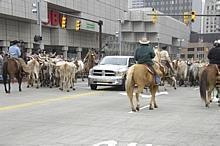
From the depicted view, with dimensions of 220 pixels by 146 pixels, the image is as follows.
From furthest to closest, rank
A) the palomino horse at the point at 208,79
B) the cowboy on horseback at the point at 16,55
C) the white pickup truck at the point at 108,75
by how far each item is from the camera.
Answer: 1. the white pickup truck at the point at 108,75
2. the cowboy on horseback at the point at 16,55
3. the palomino horse at the point at 208,79

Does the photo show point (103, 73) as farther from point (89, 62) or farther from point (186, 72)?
point (186, 72)

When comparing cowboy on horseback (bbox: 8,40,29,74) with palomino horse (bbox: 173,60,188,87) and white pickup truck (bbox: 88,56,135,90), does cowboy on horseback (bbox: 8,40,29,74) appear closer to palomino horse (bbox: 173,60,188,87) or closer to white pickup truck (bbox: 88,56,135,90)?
white pickup truck (bbox: 88,56,135,90)

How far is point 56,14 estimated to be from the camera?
67250 mm

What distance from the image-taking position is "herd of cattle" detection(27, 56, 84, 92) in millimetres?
21641

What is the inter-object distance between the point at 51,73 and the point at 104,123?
1322 centimetres

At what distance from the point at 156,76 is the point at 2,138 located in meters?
6.68

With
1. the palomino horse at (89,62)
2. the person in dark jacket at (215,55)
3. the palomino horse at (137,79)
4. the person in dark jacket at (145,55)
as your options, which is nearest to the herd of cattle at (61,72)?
the palomino horse at (89,62)

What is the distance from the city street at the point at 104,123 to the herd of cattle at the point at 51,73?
5309 mm

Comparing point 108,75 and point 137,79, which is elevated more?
point 137,79

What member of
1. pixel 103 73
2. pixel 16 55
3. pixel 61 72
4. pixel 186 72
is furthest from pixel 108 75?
pixel 186 72

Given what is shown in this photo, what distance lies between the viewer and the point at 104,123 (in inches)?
437

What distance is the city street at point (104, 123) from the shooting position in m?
8.95

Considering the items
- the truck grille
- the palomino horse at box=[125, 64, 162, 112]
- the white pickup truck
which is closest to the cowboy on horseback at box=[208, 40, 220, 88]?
the palomino horse at box=[125, 64, 162, 112]

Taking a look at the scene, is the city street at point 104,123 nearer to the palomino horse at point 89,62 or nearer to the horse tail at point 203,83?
the horse tail at point 203,83
